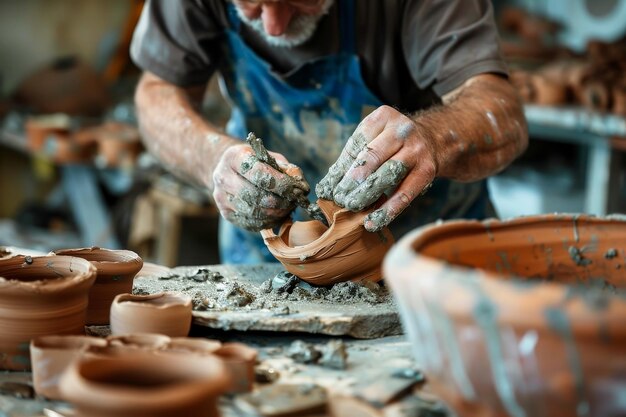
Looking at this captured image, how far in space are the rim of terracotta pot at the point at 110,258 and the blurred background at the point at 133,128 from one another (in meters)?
3.39

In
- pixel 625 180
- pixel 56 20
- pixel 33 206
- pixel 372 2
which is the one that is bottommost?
pixel 33 206

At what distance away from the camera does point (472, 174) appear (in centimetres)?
283

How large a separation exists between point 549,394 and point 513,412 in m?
0.08

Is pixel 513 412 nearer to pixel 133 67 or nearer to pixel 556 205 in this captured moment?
pixel 556 205

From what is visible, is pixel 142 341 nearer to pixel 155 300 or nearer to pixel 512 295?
pixel 155 300

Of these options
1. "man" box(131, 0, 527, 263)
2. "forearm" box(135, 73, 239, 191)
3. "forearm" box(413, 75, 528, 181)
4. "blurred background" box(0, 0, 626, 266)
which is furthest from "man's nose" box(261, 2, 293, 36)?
"blurred background" box(0, 0, 626, 266)

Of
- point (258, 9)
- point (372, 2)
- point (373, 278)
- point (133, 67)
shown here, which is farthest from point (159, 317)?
point (133, 67)

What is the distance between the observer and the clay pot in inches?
Result: 75.1

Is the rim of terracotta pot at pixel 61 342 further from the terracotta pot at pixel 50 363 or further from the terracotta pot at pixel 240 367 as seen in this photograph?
the terracotta pot at pixel 240 367

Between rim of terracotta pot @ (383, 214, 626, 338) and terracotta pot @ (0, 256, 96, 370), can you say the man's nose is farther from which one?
rim of terracotta pot @ (383, 214, 626, 338)

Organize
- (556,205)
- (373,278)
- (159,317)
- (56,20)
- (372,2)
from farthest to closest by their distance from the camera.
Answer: (56,20), (556,205), (372,2), (373,278), (159,317)

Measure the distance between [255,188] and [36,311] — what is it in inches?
30.1

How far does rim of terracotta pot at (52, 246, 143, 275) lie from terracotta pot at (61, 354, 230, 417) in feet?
1.99

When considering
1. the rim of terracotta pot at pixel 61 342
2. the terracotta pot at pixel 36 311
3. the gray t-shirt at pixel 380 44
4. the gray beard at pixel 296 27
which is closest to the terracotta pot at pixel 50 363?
the rim of terracotta pot at pixel 61 342
